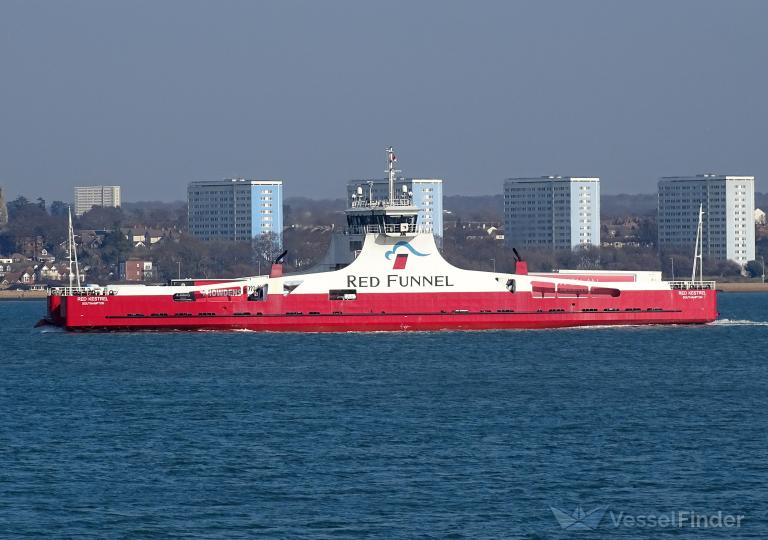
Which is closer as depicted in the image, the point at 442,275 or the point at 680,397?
the point at 680,397

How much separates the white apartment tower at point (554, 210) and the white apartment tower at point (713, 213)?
8747 mm

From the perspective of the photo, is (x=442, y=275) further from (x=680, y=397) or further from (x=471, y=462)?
(x=471, y=462)

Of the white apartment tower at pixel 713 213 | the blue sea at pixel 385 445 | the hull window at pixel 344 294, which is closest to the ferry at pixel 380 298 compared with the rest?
the hull window at pixel 344 294

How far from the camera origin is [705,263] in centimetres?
16088

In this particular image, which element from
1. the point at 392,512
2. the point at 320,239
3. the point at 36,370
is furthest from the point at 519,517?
the point at 320,239

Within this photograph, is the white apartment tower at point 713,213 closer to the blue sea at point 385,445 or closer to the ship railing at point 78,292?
the ship railing at point 78,292

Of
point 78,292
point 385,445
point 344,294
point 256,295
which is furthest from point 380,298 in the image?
point 385,445

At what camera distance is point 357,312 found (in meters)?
63.1

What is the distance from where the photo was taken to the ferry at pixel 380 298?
6222 centimetres

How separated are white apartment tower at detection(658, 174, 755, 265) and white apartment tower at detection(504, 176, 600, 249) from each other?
8.75 m

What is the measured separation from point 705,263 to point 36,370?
121231 mm

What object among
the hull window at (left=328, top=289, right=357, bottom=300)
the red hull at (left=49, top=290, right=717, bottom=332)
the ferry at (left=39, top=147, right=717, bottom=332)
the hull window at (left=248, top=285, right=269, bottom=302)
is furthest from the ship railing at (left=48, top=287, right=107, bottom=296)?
the hull window at (left=328, top=289, right=357, bottom=300)

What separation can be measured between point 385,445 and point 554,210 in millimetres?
156718

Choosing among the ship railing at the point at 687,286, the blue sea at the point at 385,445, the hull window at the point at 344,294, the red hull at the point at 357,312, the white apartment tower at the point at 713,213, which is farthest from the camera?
the white apartment tower at the point at 713,213
